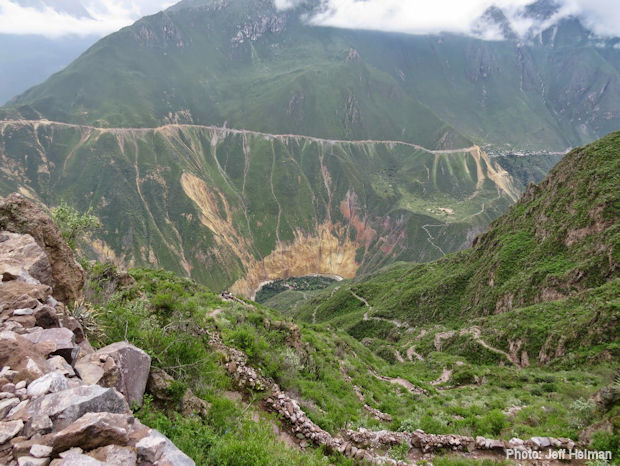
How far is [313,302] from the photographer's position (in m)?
98.4

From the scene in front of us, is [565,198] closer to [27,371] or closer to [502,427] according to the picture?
[502,427]

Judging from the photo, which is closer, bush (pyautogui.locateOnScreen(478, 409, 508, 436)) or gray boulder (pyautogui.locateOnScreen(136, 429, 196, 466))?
gray boulder (pyautogui.locateOnScreen(136, 429, 196, 466))

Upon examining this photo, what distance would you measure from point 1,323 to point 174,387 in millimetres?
4335

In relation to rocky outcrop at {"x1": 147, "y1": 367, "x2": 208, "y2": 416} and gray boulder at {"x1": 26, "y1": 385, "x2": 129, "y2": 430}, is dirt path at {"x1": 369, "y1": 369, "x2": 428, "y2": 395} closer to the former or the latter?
rocky outcrop at {"x1": 147, "y1": 367, "x2": 208, "y2": 416}

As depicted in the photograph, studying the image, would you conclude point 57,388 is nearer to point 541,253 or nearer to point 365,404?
point 365,404

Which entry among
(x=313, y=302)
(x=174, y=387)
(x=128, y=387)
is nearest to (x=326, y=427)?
(x=174, y=387)

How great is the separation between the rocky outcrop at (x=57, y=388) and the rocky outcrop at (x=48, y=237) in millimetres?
1065

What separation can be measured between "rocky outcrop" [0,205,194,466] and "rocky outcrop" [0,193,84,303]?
106 cm

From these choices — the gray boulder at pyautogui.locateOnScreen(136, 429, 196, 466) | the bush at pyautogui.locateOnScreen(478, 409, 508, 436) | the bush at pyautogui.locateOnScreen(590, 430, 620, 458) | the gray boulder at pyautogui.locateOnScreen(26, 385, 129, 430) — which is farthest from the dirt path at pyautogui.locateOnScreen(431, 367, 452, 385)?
the gray boulder at pyautogui.locateOnScreen(26, 385, 129, 430)

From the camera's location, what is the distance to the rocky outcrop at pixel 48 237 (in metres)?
11.2

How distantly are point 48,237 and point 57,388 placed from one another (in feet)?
26.8

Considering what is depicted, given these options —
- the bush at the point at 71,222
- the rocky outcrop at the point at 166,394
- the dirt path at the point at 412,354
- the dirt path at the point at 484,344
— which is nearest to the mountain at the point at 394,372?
the rocky outcrop at the point at 166,394

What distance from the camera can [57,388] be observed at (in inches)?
228

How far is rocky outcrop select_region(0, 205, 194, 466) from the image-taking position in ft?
15.8
